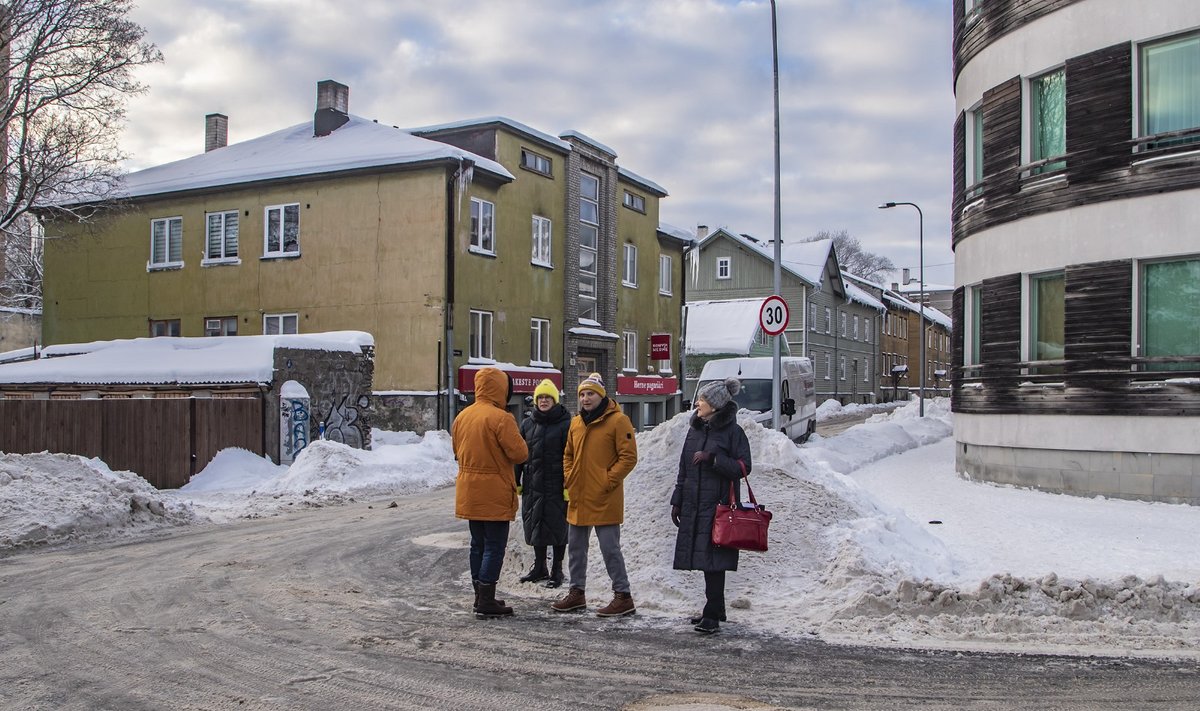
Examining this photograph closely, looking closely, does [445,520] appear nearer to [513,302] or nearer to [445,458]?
[445,458]

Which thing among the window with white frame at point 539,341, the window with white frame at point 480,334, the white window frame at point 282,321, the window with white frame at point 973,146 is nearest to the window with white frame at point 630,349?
the window with white frame at point 539,341

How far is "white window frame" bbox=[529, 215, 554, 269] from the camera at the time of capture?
2970cm

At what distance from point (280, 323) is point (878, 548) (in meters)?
22.8

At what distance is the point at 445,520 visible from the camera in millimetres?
12898

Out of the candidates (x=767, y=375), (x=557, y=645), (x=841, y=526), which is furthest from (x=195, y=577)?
(x=767, y=375)

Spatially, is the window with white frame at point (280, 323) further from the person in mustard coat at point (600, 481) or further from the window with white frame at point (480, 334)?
the person in mustard coat at point (600, 481)

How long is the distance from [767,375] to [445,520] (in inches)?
540

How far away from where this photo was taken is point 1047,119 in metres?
15.4

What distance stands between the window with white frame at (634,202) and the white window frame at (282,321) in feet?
43.2

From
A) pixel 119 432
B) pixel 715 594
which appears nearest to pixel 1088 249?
pixel 715 594

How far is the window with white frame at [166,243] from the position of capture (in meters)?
29.4

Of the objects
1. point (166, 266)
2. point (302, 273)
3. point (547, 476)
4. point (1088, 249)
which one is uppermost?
point (166, 266)

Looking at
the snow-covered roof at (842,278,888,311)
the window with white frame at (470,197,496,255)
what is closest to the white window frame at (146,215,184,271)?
the window with white frame at (470,197,496,255)

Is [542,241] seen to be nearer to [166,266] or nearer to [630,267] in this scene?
[630,267]
